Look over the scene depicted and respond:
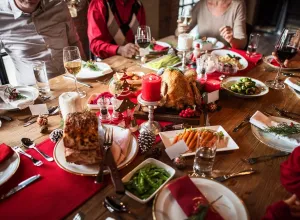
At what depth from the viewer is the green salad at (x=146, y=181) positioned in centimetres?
81

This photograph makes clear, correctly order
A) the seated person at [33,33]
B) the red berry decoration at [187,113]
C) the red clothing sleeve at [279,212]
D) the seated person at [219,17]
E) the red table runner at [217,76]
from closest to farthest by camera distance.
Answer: the red clothing sleeve at [279,212] < the red berry decoration at [187,113] < the red table runner at [217,76] < the seated person at [33,33] < the seated person at [219,17]

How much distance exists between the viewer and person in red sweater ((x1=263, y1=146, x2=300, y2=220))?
701 millimetres

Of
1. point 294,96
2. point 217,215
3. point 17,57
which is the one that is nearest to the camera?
point 217,215

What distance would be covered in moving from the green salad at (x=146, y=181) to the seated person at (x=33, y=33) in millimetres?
1601

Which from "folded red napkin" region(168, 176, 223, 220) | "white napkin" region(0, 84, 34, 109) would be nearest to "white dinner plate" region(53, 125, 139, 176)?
"folded red napkin" region(168, 176, 223, 220)

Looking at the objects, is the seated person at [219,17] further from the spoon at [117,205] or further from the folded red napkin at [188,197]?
the spoon at [117,205]

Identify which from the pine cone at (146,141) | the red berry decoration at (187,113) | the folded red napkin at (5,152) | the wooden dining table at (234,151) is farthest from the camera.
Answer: the red berry decoration at (187,113)

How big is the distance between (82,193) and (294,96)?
4.33ft

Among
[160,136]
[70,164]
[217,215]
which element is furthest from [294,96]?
[70,164]

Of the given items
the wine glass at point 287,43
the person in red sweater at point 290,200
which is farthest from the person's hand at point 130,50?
the person in red sweater at point 290,200

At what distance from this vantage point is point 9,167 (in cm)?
90

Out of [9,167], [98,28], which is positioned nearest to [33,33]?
[98,28]

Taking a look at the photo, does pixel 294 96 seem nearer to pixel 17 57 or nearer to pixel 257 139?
pixel 257 139

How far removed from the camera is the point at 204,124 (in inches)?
48.2
